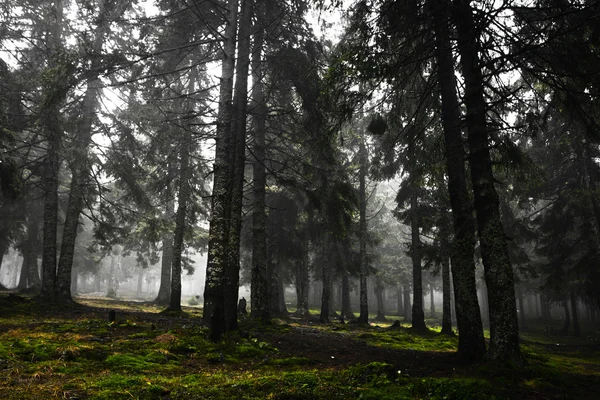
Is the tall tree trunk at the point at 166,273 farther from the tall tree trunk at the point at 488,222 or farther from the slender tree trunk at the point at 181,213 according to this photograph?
the tall tree trunk at the point at 488,222

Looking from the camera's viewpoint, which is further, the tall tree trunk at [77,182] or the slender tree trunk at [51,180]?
the tall tree trunk at [77,182]

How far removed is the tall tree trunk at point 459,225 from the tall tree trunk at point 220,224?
5.41 meters

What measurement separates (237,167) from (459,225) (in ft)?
20.6

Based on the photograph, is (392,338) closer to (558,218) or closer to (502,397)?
(502,397)

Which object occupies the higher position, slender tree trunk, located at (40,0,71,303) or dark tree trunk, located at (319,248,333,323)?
slender tree trunk, located at (40,0,71,303)

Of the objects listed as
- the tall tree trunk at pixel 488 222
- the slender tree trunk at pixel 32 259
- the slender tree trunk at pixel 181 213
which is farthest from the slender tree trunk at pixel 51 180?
the tall tree trunk at pixel 488 222

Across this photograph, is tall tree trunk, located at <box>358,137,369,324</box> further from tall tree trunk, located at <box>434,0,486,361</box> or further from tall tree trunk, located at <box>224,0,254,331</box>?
tall tree trunk, located at <box>434,0,486,361</box>

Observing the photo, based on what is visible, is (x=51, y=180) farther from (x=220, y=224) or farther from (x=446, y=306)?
(x=446, y=306)

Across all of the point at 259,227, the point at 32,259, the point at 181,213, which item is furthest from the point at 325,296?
the point at 32,259

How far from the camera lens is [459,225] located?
7.91 m

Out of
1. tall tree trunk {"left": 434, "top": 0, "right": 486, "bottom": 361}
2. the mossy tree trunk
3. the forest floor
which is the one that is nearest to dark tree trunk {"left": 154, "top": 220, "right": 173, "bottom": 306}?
the mossy tree trunk

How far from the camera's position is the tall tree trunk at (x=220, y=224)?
822 cm

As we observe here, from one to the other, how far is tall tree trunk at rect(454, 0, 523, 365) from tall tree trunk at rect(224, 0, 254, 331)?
5946mm

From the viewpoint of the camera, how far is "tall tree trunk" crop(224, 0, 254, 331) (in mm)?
9445
